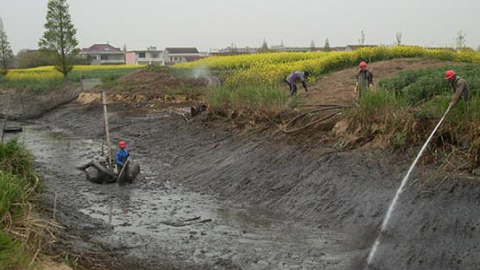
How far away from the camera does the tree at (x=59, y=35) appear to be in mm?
45125

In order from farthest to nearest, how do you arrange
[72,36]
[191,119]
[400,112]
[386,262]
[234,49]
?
[234,49], [72,36], [191,119], [400,112], [386,262]

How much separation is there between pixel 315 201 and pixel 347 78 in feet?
40.9

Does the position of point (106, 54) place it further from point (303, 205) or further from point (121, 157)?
point (303, 205)

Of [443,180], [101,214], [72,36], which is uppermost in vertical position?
[72,36]

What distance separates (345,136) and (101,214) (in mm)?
6134

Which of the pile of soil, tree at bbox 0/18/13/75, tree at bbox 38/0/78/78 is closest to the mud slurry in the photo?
the pile of soil

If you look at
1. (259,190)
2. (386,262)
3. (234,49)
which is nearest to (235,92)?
(259,190)

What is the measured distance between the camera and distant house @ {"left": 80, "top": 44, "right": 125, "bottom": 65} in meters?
96.6

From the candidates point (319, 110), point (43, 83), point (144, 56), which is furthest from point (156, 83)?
point (144, 56)

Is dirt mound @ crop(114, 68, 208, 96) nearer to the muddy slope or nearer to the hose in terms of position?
the muddy slope

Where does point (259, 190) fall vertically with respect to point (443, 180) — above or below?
below

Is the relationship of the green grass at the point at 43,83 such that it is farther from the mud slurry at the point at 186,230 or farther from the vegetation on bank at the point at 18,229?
the vegetation on bank at the point at 18,229

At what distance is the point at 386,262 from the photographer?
8.52 metres

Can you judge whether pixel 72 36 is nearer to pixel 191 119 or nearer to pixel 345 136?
pixel 191 119
